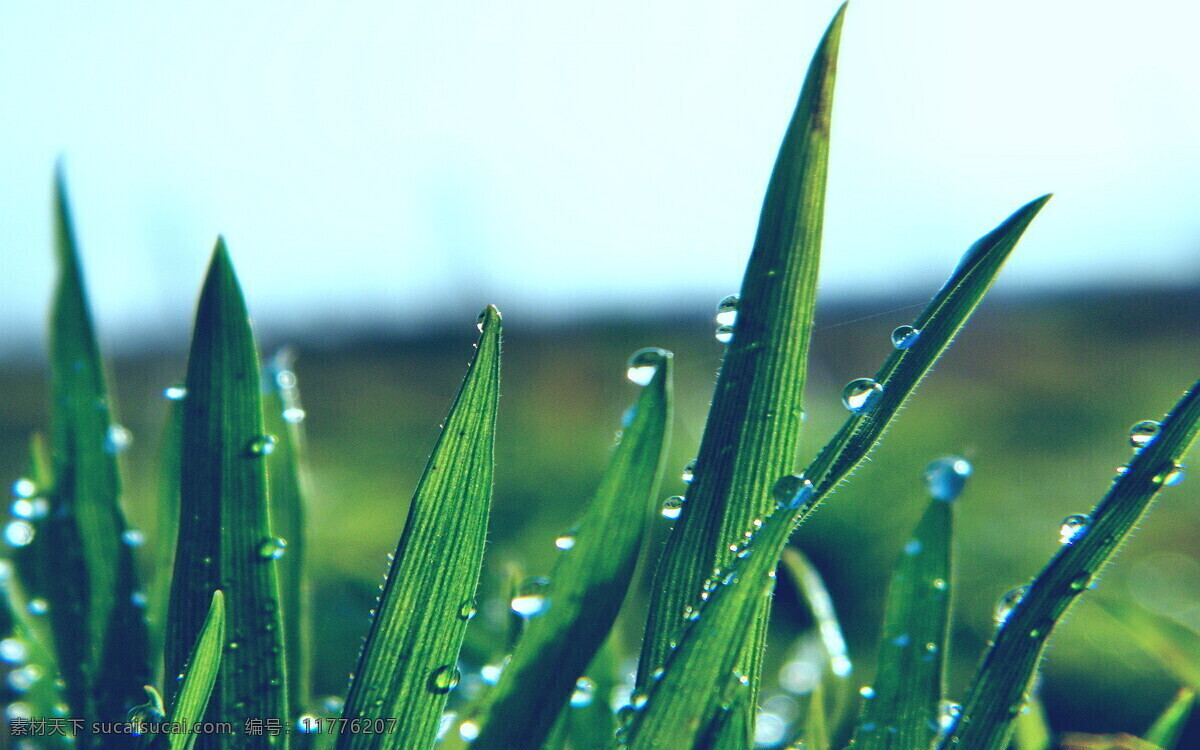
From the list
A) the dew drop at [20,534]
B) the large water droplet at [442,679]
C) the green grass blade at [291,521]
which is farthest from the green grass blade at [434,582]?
the dew drop at [20,534]

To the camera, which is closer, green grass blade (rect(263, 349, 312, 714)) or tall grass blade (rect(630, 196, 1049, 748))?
tall grass blade (rect(630, 196, 1049, 748))

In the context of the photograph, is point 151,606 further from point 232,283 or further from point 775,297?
point 775,297

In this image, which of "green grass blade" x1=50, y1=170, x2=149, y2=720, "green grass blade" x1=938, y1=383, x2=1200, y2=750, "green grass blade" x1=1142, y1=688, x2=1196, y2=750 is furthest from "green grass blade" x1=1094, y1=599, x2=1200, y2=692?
"green grass blade" x1=50, y1=170, x2=149, y2=720

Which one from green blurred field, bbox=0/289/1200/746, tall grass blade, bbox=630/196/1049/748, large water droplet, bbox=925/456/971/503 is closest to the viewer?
tall grass blade, bbox=630/196/1049/748

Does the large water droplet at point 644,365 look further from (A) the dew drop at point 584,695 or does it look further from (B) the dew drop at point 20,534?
(B) the dew drop at point 20,534

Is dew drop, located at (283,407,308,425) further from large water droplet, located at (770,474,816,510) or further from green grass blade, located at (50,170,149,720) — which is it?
large water droplet, located at (770,474,816,510)

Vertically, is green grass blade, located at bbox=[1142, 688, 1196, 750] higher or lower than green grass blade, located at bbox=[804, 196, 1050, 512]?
lower

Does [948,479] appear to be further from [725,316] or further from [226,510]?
[226,510]

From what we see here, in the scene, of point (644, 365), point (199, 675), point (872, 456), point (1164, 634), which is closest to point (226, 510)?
point (199, 675)
